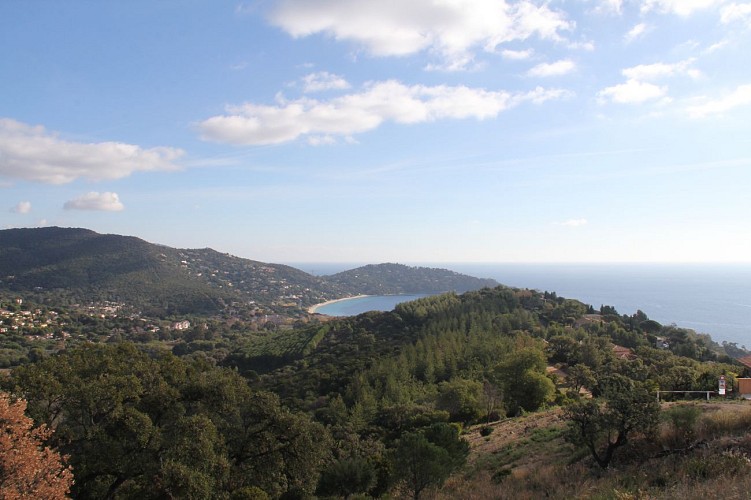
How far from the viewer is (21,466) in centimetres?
790

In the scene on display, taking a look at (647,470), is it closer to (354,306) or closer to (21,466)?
(21,466)

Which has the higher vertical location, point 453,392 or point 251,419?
point 251,419

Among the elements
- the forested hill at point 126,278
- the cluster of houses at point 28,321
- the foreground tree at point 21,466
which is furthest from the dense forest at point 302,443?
the forested hill at point 126,278

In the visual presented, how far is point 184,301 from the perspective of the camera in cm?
12106

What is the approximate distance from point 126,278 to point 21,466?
134 metres

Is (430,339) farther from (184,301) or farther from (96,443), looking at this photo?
(184,301)

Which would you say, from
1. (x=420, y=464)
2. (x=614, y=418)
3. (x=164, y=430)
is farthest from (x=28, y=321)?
(x=614, y=418)

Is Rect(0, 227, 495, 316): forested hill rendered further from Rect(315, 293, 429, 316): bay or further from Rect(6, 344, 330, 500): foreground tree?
Rect(6, 344, 330, 500): foreground tree

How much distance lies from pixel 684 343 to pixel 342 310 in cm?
10832

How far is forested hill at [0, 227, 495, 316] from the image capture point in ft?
381

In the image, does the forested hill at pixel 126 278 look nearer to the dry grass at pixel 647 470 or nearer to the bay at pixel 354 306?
the bay at pixel 354 306

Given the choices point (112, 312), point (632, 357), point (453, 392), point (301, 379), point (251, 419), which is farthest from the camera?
point (112, 312)

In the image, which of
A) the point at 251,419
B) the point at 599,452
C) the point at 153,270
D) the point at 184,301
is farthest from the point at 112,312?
the point at 599,452

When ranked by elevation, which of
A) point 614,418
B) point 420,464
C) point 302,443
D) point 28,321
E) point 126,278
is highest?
point 614,418
